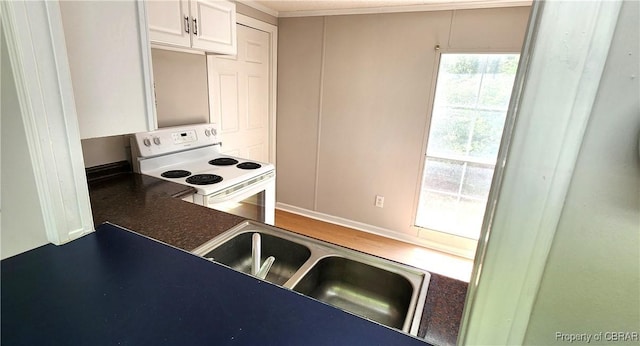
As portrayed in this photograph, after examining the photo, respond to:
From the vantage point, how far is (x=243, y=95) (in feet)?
9.89

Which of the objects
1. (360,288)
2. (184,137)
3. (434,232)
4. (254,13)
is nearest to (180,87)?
(184,137)

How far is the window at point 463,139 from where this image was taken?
102 inches

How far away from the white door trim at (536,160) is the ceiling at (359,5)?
8.40ft

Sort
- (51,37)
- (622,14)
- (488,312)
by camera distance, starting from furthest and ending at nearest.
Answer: (51,37) < (488,312) < (622,14)

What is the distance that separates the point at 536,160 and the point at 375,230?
9.99ft

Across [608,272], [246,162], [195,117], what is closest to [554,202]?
[608,272]

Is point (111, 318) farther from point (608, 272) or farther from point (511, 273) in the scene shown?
point (608, 272)

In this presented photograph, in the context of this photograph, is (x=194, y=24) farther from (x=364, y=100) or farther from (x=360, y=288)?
(x=360, y=288)

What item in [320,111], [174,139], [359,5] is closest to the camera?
[174,139]

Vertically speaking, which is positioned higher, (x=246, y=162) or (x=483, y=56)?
(x=483, y=56)

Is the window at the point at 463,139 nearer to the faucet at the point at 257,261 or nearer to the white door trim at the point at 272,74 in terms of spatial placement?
the white door trim at the point at 272,74

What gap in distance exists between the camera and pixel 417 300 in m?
0.84

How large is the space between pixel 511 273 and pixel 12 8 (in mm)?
1055

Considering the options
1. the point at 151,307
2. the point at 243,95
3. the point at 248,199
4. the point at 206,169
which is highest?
the point at 243,95
